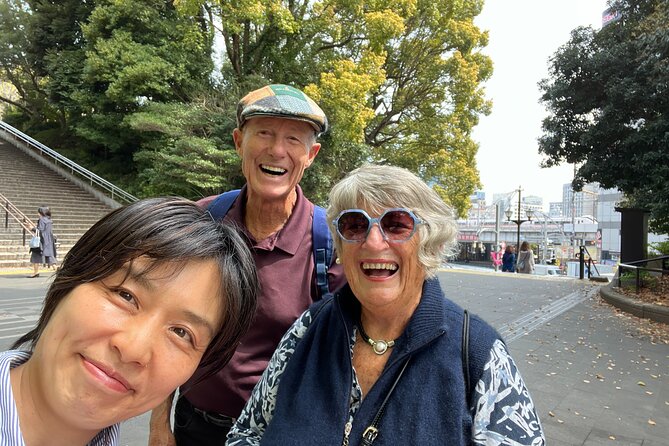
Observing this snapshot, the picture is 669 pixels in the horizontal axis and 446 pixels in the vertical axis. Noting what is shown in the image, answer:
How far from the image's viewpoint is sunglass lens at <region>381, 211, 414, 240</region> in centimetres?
141

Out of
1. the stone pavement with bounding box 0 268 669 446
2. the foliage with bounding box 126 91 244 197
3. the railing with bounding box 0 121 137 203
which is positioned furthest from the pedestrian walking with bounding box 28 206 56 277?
the railing with bounding box 0 121 137 203

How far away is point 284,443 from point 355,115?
12.4 meters

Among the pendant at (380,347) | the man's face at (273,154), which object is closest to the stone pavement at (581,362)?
the man's face at (273,154)

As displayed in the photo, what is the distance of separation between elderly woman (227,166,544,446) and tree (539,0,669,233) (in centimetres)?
1015

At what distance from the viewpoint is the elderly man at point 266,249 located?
1751 millimetres

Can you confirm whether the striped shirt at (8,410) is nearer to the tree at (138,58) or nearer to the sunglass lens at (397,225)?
the sunglass lens at (397,225)

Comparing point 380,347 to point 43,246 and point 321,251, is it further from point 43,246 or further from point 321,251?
point 43,246

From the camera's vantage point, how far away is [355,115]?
1305 centimetres

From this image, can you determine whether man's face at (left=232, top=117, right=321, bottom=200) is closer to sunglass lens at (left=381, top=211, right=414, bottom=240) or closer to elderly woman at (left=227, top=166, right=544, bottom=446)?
elderly woman at (left=227, top=166, right=544, bottom=446)

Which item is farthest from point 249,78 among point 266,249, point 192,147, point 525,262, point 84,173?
point 266,249

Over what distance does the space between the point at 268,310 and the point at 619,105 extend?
39.6 feet

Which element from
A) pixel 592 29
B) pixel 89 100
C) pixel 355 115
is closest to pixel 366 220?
pixel 355 115

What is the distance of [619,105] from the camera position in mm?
10719

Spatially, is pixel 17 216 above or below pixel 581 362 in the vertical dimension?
above
